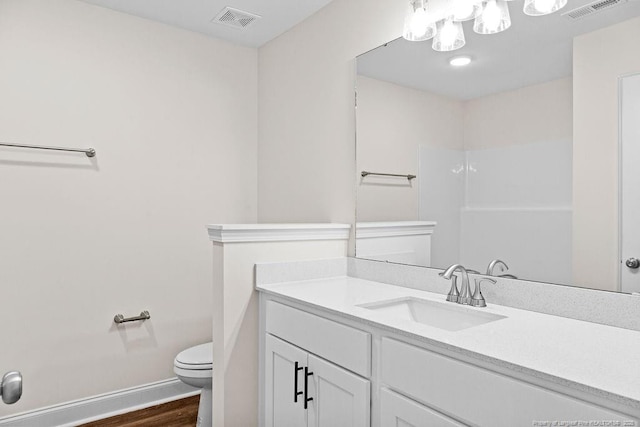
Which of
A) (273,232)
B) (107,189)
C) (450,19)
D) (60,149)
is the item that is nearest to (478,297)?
(273,232)

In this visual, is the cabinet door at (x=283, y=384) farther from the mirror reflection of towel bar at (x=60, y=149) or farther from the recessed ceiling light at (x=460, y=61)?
the mirror reflection of towel bar at (x=60, y=149)

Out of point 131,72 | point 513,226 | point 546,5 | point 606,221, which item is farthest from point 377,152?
point 131,72

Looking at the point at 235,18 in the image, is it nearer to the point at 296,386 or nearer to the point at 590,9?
the point at 590,9

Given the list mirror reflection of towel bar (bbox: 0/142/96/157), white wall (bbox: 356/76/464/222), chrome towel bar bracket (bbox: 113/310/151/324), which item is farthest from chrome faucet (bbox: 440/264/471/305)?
mirror reflection of towel bar (bbox: 0/142/96/157)

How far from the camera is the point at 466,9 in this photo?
1646mm

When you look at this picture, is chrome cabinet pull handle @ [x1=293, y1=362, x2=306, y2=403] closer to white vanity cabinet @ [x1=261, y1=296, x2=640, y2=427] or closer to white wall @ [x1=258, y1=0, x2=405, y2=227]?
white vanity cabinet @ [x1=261, y1=296, x2=640, y2=427]

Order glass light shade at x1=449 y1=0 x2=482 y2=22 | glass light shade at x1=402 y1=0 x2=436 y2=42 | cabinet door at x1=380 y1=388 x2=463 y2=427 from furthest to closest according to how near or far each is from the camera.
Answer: glass light shade at x1=402 y1=0 x2=436 y2=42 → glass light shade at x1=449 y1=0 x2=482 y2=22 → cabinet door at x1=380 y1=388 x2=463 y2=427

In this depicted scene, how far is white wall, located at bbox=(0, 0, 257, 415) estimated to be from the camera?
2137 mm

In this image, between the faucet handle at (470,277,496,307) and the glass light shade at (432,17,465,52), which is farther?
A: the glass light shade at (432,17,465,52)

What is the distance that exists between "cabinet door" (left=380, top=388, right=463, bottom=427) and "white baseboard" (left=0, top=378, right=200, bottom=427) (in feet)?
5.81

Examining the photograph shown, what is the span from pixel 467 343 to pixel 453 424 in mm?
203

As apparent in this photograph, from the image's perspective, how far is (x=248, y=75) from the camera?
9.64ft

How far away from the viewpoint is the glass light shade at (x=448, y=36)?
172cm

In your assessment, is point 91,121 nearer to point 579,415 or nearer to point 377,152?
point 377,152
